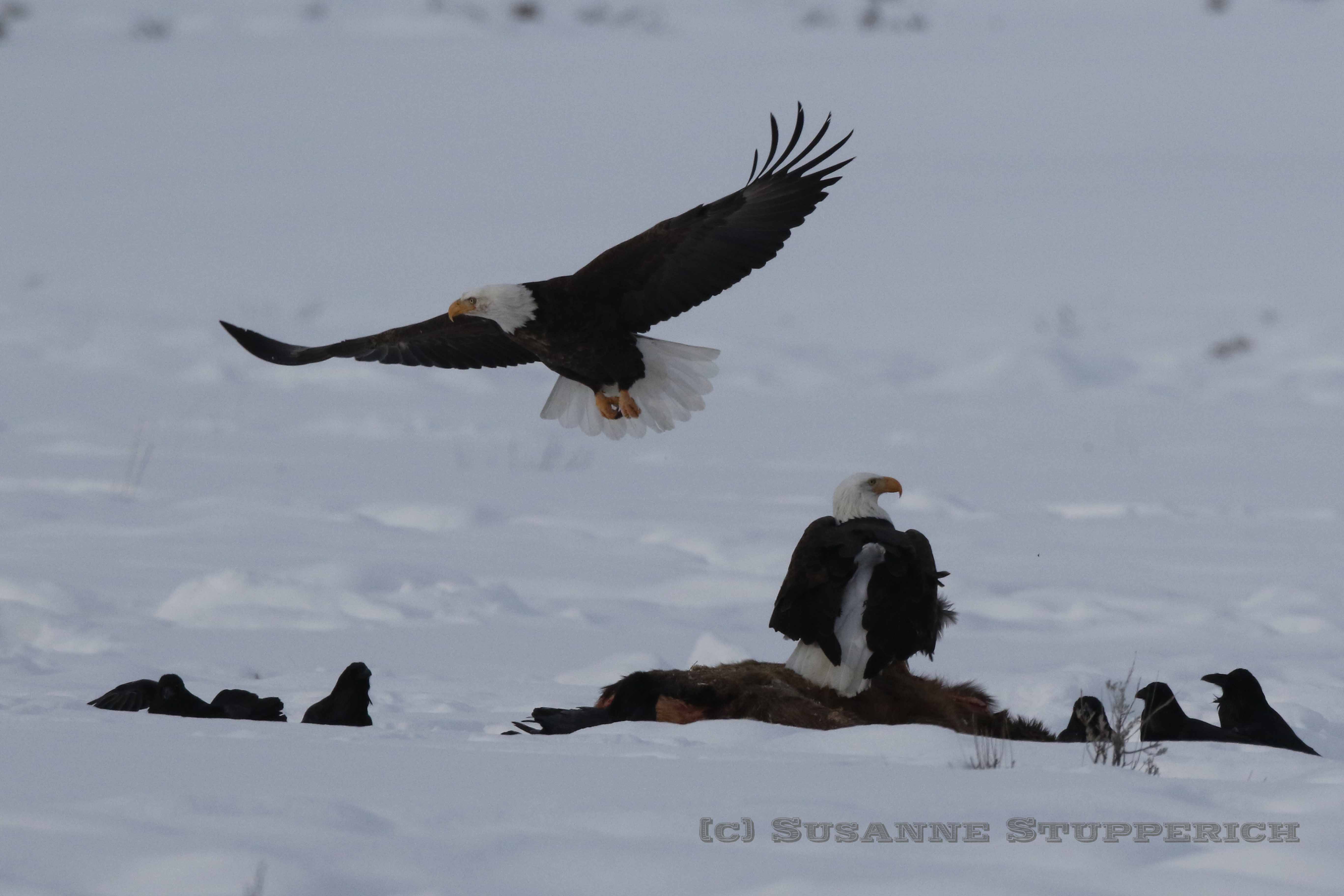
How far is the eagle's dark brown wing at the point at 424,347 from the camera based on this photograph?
6.69 meters

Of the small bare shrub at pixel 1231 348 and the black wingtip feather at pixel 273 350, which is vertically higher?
the small bare shrub at pixel 1231 348

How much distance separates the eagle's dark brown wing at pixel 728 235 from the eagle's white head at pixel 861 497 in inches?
46.2

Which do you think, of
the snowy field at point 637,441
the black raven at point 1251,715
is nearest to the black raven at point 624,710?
the snowy field at point 637,441

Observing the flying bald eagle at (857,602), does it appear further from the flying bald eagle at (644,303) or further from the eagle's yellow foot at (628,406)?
the eagle's yellow foot at (628,406)

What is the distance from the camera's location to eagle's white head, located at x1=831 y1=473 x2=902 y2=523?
16.1ft

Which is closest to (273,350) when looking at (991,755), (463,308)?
(463,308)

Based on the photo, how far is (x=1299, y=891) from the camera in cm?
229

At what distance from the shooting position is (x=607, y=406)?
21.3 feet

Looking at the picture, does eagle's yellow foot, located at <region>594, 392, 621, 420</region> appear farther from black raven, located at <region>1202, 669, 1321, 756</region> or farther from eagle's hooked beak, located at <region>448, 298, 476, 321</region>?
black raven, located at <region>1202, 669, 1321, 756</region>

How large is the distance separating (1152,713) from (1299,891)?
4.66ft

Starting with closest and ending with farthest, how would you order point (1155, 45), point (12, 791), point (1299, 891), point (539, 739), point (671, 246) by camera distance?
point (1299, 891) < point (12, 791) < point (539, 739) < point (671, 246) < point (1155, 45)

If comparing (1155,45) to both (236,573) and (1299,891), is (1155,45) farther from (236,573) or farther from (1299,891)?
(1299,891)

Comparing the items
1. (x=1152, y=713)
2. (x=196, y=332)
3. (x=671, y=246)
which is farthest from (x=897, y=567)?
(x=196, y=332)

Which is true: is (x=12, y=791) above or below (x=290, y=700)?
below
